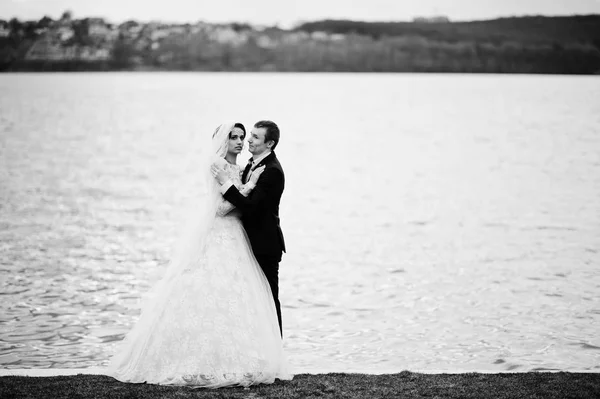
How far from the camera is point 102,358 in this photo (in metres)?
10.1

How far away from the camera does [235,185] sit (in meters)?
7.44

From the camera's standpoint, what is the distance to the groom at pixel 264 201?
24.1 feet

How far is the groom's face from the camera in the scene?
7.43 m

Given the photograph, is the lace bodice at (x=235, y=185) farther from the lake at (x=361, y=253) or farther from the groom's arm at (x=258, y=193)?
the lake at (x=361, y=253)

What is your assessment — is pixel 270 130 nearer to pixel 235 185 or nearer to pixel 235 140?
pixel 235 140

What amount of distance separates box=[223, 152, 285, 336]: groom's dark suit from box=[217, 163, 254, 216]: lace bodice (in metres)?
0.07

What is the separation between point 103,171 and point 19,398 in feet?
110

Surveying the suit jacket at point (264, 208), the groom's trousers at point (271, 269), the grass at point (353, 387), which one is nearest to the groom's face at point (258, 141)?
the suit jacket at point (264, 208)

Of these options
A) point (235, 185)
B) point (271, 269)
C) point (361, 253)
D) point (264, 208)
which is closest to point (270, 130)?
point (235, 185)

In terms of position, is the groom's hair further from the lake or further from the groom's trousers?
the lake

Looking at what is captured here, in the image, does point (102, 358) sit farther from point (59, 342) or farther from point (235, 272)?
point (235, 272)

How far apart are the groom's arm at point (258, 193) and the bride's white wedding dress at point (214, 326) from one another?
0.50ft

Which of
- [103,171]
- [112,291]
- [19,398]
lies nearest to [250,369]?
[19,398]

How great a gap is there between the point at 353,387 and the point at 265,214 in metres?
1.75
